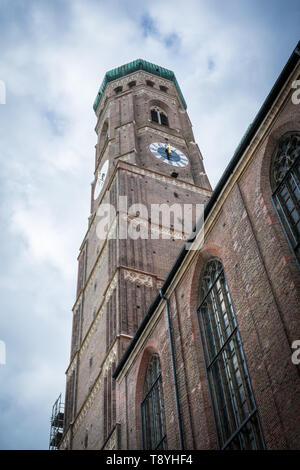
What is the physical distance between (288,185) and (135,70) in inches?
1442

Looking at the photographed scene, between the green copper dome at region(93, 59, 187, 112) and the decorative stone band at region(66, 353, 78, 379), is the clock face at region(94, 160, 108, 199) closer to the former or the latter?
the green copper dome at region(93, 59, 187, 112)

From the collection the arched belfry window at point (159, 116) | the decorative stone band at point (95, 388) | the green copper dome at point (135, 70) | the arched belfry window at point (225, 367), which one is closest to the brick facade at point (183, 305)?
the decorative stone band at point (95, 388)

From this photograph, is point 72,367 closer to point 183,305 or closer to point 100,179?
point 100,179

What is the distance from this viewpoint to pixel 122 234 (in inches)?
1044

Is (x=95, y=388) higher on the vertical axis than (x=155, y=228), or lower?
lower

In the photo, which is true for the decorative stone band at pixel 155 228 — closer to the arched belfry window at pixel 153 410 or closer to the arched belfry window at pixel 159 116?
the arched belfry window at pixel 153 410

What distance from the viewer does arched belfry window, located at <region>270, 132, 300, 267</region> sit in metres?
11.0

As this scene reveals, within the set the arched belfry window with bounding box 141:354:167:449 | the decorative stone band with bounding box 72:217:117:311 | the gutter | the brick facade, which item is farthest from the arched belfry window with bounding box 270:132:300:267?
the decorative stone band with bounding box 72:217:117:311

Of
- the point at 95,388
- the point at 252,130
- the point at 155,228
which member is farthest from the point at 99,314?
the point at 252,130

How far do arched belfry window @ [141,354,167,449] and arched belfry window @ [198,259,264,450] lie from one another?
2.80m

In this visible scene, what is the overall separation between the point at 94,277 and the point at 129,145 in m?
10.2

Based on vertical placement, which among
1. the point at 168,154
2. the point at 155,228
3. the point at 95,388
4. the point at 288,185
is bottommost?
the point at 288,185

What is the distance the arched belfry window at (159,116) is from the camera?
4016cm
